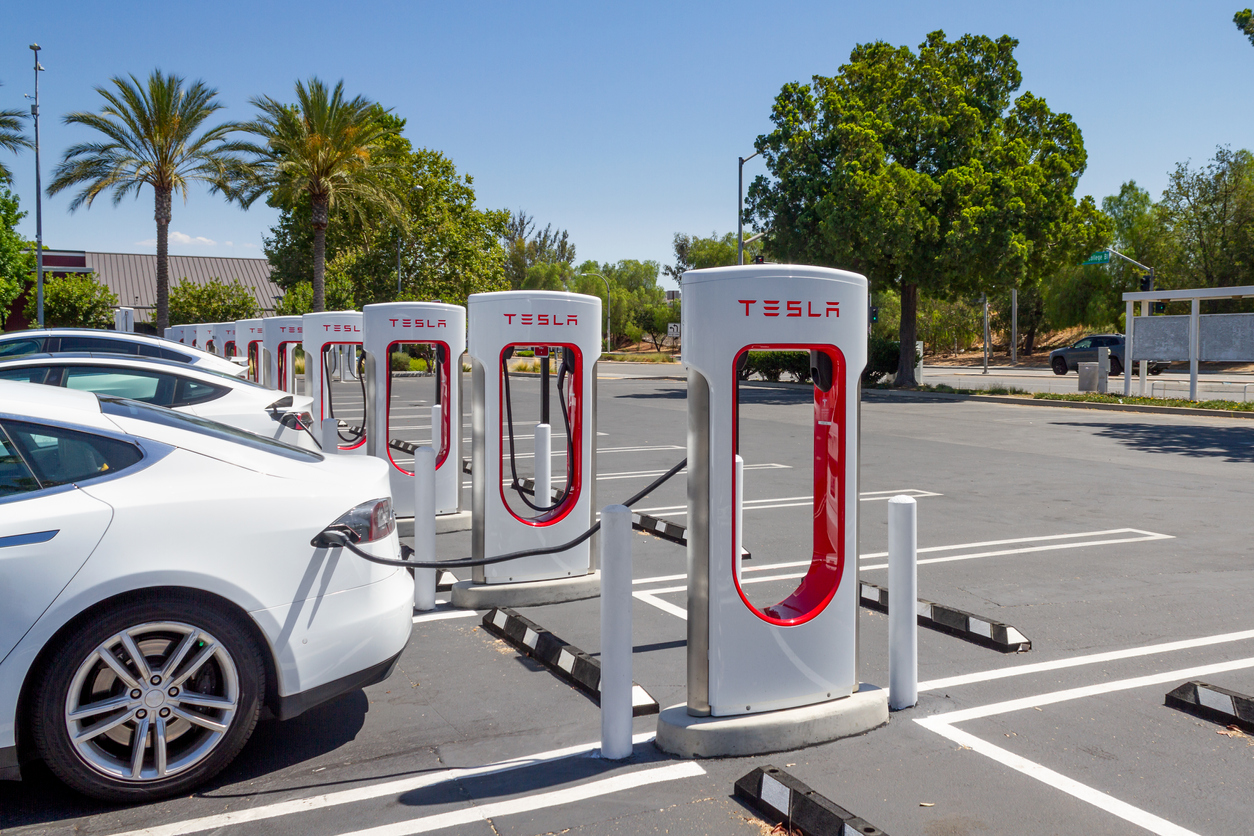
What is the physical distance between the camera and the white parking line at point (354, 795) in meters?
3.33

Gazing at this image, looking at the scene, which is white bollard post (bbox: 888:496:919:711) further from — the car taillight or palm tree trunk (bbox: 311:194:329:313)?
palm tree trunk (bbox: 311:194:329:313)

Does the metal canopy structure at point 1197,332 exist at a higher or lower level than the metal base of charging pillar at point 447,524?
higher

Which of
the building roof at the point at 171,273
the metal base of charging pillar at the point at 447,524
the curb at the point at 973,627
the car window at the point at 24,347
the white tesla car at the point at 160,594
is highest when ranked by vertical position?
the building roof at the point at 171,273

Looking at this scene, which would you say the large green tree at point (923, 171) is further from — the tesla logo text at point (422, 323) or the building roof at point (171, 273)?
the building roof at point (171, 273)

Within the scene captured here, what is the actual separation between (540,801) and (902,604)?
1809 mm

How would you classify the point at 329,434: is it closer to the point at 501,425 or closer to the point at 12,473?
the point at 501,425

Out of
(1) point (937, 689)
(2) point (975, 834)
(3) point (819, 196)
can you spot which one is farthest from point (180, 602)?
(3) point (819, 196)

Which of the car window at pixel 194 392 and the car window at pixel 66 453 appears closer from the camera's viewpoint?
the car window at pixel 66 453

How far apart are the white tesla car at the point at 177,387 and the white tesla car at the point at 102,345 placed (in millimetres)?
1132

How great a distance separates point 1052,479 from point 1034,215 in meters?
17.6

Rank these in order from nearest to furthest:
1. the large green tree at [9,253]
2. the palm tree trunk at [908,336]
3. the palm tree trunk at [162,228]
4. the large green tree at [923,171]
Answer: the large green tree at [923,171] < the palm tree trunk at [908,336] < the palm tree trunk at [162,228] < the large green tree at [9,253]

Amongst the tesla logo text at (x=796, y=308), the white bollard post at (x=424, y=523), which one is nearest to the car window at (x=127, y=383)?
the white bollard post at (x=424, y=523)

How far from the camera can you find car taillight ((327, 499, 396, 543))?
3.85 metres

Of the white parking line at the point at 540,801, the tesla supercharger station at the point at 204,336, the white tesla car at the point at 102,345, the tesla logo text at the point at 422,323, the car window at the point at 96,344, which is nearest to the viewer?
the white parking line at the point at 540,801
